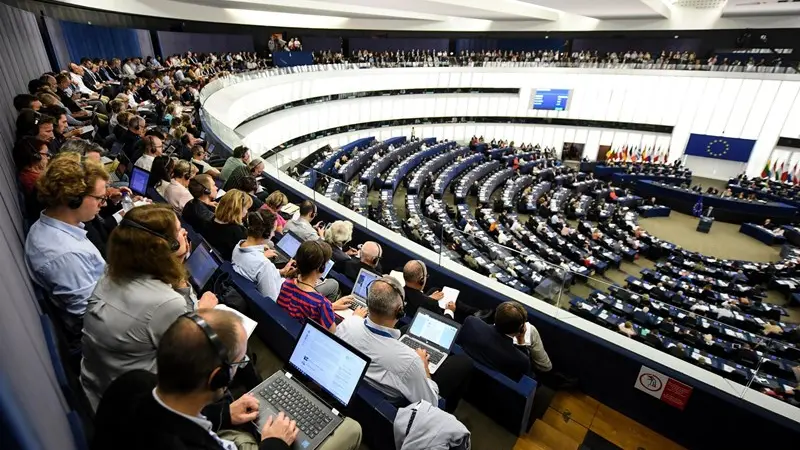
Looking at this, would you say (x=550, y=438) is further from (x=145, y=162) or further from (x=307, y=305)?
(x=145, y=162)

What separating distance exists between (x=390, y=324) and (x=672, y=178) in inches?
757

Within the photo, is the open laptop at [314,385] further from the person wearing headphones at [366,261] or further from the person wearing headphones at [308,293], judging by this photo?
the person wearing headphones at [366,261]

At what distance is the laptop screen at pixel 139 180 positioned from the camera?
14.2ft

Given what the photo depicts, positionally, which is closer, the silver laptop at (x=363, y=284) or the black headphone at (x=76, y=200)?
the black headphone at (x=76, y=200)

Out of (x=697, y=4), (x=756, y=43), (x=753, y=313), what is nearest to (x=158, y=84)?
(x=753, y=313)

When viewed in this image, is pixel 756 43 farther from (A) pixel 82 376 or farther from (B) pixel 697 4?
(A) pixel 82 376

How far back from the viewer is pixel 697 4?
57.6ft

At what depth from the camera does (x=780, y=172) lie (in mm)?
18672

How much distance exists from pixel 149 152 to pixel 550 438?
5184 mm

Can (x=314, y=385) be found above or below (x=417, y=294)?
above

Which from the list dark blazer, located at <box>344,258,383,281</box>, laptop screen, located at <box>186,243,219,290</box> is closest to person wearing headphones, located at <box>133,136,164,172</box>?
laptop screen, located at <box>186,243,219,290</box>

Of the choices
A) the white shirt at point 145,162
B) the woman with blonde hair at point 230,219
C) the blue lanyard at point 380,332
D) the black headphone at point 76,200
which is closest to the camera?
the black headphone at point 76,200

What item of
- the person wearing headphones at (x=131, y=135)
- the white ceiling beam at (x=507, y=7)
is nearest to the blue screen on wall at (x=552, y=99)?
the white ceiling beam at (x=507, y=7)

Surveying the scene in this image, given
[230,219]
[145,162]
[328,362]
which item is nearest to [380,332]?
[328,362]
